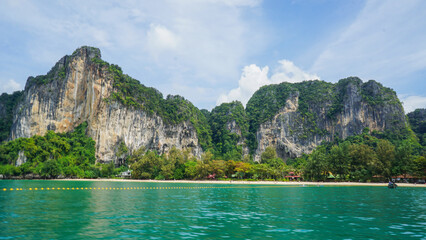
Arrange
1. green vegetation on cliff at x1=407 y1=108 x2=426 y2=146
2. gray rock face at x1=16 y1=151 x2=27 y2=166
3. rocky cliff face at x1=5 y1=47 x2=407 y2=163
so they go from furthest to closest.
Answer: green vegetation on cliff at x1=407 y1=108 x2=426 y2=146 → rocky cliff face at x1=5 y1=47 x2=407 y2=163 → gray rock face at x1=16 y1=151 x2=27 y2=166

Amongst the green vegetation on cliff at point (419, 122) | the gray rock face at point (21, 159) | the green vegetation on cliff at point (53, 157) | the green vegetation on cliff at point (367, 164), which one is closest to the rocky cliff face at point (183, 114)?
the green vegetation on cliff at point (53, 157)

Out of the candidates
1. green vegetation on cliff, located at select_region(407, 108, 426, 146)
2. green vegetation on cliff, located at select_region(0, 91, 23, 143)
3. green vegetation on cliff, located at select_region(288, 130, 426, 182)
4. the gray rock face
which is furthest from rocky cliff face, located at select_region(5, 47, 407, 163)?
green vegetation on cliff, located at select_region(288, 130, 426, 182)

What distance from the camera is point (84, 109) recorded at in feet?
328

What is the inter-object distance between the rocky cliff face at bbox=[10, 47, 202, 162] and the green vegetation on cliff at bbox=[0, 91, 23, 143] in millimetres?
12311

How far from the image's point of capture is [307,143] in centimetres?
13088

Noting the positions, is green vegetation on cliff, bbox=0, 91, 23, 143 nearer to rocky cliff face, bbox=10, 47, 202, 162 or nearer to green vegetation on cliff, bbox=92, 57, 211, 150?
rocky cliff face, bbox=10, 47, 202, 162

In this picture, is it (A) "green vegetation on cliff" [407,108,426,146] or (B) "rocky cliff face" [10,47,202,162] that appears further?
(A) "green vegetation on cliff" [407,108,426,146]

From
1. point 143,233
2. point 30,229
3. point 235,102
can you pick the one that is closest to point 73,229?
point 30,229

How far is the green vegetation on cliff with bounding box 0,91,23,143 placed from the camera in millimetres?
112713

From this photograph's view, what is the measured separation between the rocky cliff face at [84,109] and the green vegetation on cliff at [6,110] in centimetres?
1231

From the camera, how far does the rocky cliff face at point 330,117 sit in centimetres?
12256

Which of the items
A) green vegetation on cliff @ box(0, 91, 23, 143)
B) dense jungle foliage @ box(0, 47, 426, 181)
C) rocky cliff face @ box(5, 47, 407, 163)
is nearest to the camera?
dense jungle foliage @ box(0, 47, 426, 181)

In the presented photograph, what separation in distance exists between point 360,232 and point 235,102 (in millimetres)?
141255

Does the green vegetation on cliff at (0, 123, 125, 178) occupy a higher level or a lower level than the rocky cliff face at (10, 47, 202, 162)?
lower
